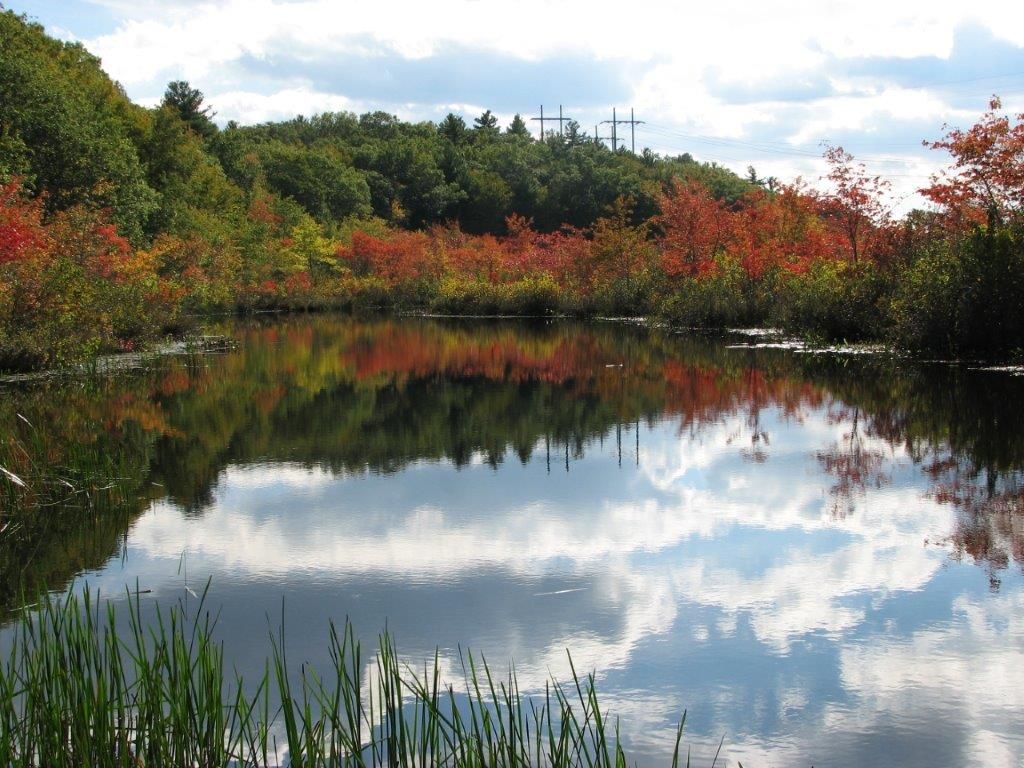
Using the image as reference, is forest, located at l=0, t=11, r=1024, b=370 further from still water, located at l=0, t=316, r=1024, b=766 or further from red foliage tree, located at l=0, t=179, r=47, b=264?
still water, located at l=0, t=316, r=1024, b=766

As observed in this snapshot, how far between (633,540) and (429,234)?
53432 millimetres

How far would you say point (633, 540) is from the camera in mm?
6652

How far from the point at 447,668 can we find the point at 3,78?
2721 cm

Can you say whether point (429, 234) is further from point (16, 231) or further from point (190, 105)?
point (16, 231)

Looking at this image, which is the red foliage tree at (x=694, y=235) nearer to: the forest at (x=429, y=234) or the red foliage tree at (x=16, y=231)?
the forest at (x=429, y=234)

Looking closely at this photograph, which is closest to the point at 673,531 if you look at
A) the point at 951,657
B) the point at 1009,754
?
the point at 951,657

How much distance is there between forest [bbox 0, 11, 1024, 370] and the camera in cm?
1645

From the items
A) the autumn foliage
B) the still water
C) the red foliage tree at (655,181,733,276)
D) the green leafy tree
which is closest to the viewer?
the still water

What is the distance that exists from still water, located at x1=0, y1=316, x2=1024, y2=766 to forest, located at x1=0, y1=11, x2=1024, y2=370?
2711 millimetres

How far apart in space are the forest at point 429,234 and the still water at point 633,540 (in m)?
2.71

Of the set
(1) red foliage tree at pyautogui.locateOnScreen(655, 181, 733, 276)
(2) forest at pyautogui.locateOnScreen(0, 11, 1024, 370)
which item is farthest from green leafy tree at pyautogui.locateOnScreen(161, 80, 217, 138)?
(1) red foliage tree at pyautogui.locateOnScreen(655, 181, 733, 276)

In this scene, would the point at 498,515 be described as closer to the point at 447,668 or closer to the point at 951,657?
the point at 447,668

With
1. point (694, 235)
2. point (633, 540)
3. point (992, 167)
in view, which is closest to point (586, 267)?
point (694, 235)

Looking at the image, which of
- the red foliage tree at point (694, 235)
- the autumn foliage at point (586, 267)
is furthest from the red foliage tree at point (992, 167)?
the red foliage tree at point (694, 235)
